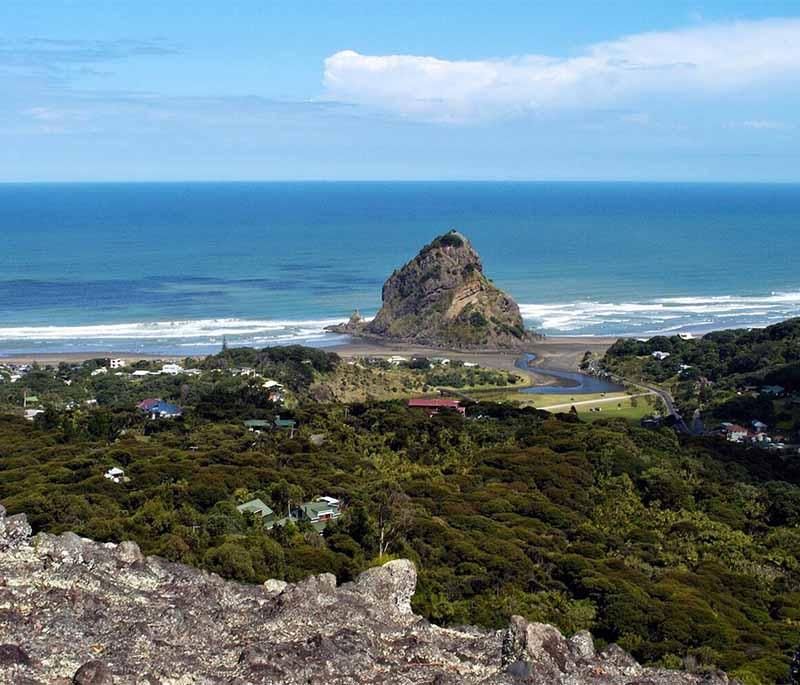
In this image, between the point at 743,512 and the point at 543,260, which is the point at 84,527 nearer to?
the point at 743,512

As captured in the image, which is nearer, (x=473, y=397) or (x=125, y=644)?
(x=125, y=644)

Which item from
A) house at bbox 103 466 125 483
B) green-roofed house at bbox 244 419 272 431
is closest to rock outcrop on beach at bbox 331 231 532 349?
green-roofed house at bbox 244 419 272 431

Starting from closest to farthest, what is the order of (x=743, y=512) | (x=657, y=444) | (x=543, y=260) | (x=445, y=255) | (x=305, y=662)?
(x=305, y=662)
(x=743, y=512)
(x=657, y=444)
(x=445, y=255)
(x=543, y=260)

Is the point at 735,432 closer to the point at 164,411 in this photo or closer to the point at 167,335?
the point at 164,411

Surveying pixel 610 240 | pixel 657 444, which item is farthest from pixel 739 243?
pixel 657 444

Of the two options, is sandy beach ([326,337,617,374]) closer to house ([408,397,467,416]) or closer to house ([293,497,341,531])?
house ([408,397,467,416])

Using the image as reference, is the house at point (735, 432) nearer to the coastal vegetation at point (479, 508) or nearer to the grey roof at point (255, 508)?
the coastal vegetation at point (479, 508)
